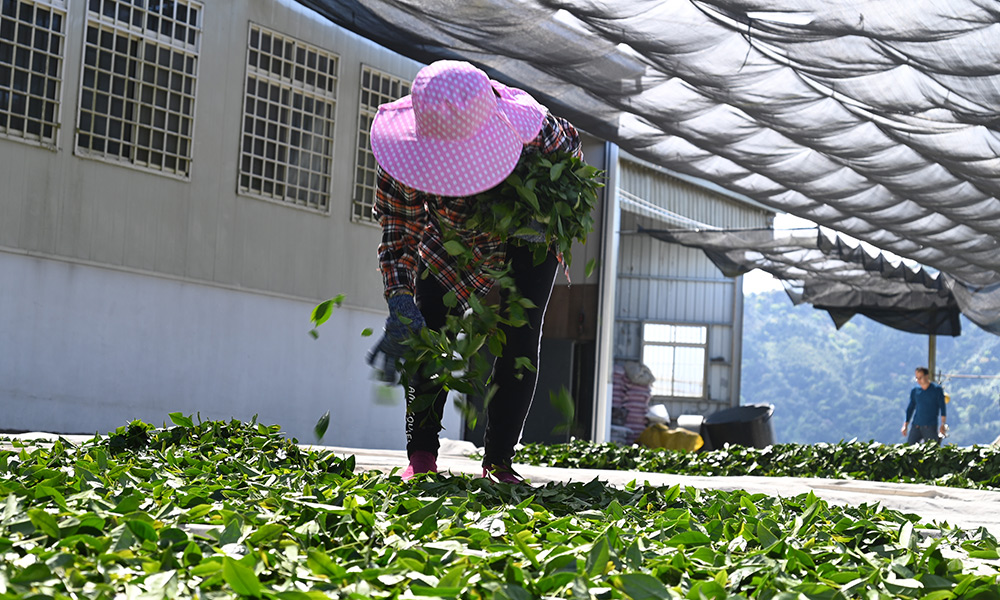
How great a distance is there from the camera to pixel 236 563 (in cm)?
100

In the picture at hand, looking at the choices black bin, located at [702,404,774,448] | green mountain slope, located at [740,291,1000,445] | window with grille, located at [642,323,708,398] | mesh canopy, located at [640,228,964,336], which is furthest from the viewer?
green mountain slope, located at [740,291,1000,445]

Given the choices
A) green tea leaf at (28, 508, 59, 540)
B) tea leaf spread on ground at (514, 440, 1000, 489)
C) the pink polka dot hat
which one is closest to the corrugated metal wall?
tea leaf spread on ground at (514, 440, 1000, 489)

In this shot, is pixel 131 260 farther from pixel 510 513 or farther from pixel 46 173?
pixel 510 513

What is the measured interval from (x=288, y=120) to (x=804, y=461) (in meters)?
4.71

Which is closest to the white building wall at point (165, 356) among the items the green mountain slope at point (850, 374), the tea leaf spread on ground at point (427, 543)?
the tea leaf spread on ground at point (427, 543)

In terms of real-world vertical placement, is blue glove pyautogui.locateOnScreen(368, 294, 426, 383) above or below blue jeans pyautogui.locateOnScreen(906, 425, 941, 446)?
above

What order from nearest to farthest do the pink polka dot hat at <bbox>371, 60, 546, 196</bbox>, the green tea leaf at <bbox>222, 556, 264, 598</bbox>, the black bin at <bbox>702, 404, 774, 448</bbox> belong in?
the green tea leaf at <bbox>222, 556, 264, 598</bbox> < the pink polka dot hat at <bbox>371, 60, 546, 196</bbox> < the black bin at <bbox>702, 404, 774, 448</bbox>

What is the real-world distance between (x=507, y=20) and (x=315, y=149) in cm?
287

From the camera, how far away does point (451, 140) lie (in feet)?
6.58

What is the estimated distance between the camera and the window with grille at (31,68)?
226 inches

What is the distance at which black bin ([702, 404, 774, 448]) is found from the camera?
934 centimetres

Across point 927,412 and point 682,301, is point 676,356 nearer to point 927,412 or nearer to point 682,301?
point 682,301

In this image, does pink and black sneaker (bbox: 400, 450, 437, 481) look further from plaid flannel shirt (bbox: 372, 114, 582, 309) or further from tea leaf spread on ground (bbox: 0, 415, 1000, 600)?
plaid flannel shirt (bbox: 372, 114, 582, 309)

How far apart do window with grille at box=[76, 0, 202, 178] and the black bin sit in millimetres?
5900
